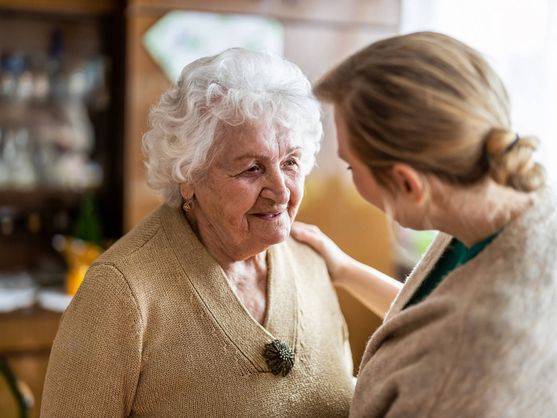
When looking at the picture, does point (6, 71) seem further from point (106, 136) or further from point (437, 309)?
point (437, 309)

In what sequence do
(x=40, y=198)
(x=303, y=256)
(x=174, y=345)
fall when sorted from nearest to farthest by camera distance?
(x=174, y=345)
(x=303, y=256)
(x=40, y=198)

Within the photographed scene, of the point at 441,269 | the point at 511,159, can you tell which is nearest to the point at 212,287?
the point at 441,269

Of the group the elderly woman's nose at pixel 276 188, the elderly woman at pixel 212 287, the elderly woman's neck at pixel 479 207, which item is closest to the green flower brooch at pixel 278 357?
the elderly woman at pixel 212 287

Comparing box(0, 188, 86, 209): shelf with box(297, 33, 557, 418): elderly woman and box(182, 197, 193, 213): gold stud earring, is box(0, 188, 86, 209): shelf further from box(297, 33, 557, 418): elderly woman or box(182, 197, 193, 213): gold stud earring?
box(297, 33, 557, 418): elderly woman

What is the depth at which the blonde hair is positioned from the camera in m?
0.94

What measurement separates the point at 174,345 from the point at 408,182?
2.08 feet

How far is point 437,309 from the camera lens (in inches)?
39.2

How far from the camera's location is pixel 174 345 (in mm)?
1391

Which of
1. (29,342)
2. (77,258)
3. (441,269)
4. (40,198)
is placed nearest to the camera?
(441,269)

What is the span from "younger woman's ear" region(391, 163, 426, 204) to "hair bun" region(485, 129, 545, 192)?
0.31 ft

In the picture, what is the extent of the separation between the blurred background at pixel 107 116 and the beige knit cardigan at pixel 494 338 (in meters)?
1.91

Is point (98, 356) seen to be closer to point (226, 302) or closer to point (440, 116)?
point (226, 302)

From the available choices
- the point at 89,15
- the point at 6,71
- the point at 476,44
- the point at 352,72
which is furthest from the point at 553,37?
the point at 6,71

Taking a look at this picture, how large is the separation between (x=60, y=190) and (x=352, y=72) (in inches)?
102
